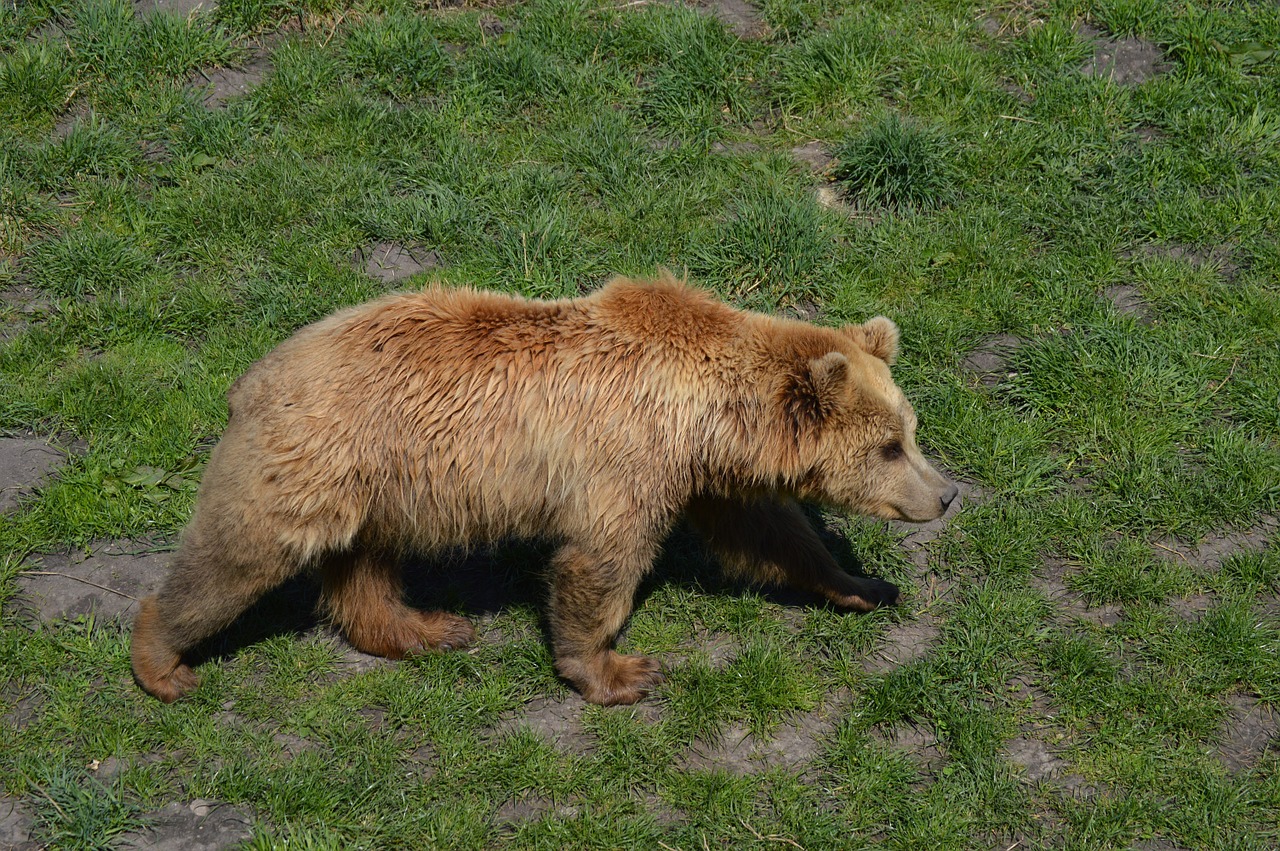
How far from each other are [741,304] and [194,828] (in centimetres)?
406

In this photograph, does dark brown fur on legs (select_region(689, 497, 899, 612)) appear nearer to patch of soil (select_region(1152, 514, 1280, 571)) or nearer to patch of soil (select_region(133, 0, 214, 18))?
patch of soil (select_region(1152, 514, 1280, 571))

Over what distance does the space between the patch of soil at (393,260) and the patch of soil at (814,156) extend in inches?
98.6

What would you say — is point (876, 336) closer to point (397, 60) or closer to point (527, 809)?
point (527, 809)

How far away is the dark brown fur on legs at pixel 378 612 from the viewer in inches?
217

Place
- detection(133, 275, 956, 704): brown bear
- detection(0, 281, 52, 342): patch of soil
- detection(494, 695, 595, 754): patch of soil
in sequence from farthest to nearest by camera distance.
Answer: detection(0, 281, 52, 342): patch of soil
detection(494, 695, 595, 754): patch of soil
detection(133, 275, 956, 704): brown bear

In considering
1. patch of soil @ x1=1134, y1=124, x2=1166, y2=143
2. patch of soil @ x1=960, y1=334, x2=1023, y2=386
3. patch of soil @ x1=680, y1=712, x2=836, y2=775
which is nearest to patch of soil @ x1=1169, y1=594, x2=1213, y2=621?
patch of soil @ x1=960, y1=334, x2=1023, y2=386

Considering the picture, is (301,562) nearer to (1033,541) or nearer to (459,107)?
(1033,541)

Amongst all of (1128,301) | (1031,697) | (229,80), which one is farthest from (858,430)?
(229,80)

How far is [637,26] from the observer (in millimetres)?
8617

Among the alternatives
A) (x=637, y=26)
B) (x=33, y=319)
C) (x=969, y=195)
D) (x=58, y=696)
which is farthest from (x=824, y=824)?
(x=637, y=26)

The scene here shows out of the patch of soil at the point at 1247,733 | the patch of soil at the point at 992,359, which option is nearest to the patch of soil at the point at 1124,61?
the patch of soil at the point at 992,359

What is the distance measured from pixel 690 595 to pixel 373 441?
6.10 feet

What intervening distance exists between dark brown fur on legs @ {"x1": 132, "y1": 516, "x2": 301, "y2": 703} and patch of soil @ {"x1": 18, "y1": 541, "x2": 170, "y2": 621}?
512 mm

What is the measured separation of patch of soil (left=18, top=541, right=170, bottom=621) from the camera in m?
5.75
